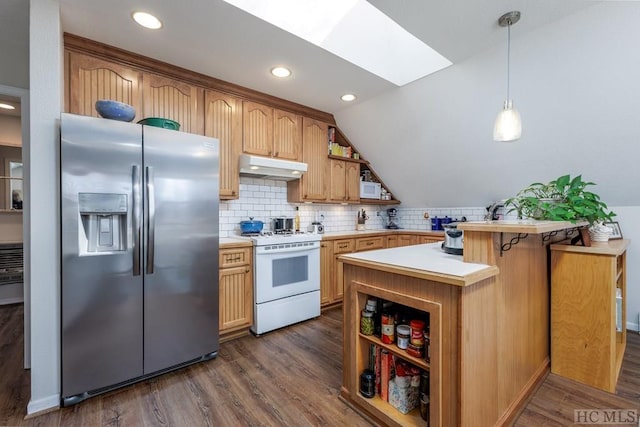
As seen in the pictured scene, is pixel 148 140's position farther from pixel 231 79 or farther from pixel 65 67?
pixel 231 79

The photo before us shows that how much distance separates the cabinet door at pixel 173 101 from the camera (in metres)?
2.41

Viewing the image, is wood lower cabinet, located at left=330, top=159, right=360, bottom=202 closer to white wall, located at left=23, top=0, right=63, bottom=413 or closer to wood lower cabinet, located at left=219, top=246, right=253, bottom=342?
wood lower cabinet, located at left=219, top=246, right=253, bottom=342

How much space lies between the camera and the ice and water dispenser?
1736 millimetres

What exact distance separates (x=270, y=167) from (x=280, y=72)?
93 cm

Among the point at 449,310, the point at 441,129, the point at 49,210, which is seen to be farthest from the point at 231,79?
the point at 449,310

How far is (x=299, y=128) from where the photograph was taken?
346 centimetres

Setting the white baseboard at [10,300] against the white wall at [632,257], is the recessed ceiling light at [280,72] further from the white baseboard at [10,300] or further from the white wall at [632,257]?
the white baseboard at [10,300]

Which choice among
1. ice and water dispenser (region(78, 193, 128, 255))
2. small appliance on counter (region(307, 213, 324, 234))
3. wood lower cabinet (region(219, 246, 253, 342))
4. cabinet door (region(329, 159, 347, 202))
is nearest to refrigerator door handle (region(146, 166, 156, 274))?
ice and water dispenser (region(78, 193, 128, 255))

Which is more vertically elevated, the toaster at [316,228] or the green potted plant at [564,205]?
the green potted plant at [564,205]

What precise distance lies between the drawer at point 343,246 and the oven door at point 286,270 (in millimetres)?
399

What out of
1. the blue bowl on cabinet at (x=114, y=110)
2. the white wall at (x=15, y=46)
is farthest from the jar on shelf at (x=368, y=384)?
the white wall at (x=15, y=46)

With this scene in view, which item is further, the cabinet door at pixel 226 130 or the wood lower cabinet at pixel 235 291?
the cabinet door at pixel 226 130

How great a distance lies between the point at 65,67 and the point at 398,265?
2.74 metres

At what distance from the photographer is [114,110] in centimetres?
188
